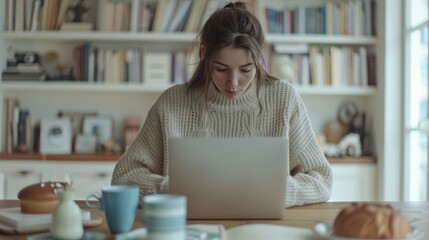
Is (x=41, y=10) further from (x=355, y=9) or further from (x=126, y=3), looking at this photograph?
(x=355, y=9)

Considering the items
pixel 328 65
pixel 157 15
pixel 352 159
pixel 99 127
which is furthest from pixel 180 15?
pixel 352 159

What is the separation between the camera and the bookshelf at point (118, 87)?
345cm

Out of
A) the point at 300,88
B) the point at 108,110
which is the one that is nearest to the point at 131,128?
the point at 108,110

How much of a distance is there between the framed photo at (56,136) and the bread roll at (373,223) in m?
2.69

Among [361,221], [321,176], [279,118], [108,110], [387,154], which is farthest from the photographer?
[108,110]

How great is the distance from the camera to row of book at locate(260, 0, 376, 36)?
3.54m

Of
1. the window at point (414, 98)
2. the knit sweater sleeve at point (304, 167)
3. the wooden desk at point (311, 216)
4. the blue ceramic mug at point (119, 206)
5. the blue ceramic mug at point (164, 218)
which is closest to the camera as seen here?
the blue ceramic mug at point (164, 218)

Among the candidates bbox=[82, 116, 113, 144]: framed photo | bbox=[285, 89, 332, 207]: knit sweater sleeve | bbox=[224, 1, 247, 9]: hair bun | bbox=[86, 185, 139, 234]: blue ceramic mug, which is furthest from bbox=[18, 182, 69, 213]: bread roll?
bbox=[82, 116, 113, 144]: framed photo

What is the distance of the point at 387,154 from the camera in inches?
132

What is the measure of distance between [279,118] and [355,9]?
80.2 inches

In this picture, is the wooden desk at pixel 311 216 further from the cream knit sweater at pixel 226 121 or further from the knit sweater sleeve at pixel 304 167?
the cream knit sweater at pixel 226 121

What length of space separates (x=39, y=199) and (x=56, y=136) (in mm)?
2362

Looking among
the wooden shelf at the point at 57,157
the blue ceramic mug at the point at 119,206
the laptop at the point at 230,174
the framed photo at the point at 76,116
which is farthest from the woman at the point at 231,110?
the framed photo at the point at 76,116

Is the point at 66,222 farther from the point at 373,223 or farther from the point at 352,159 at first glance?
the point at 352,159
